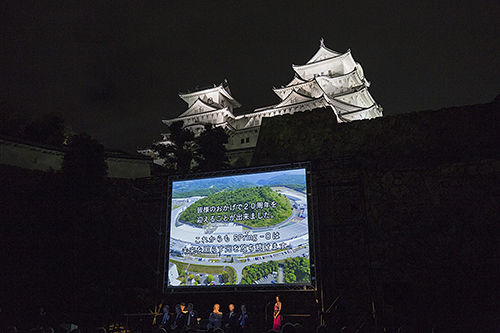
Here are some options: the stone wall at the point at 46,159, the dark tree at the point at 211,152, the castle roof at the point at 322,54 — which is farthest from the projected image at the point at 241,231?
the castle roof at the point at 322,54

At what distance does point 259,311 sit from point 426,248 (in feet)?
13.5

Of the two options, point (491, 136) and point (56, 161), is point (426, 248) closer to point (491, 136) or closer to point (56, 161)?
point (491, 136)

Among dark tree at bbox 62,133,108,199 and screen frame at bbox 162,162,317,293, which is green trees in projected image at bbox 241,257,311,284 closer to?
screen frame at bbox 162,162,317,293

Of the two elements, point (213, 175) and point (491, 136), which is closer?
point (213, 175)

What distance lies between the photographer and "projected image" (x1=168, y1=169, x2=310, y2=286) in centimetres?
725

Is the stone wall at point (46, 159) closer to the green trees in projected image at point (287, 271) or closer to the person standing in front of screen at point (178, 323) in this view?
the person standing in front of screen at point (178, 323)

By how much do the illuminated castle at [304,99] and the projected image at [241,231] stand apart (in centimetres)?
1273

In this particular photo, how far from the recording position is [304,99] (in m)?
21.4

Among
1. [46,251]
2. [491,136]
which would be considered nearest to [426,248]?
[491,136]

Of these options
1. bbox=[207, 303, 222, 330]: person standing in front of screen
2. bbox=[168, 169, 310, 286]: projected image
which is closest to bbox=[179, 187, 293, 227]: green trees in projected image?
bbox=[168, 169, 310, 286]: projected image

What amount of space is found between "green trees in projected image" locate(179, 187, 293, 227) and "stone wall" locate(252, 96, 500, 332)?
2.88 feet

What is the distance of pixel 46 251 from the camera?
9.16 metres

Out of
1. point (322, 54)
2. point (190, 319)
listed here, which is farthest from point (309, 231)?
point (322, 54)

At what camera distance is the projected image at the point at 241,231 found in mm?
7250
